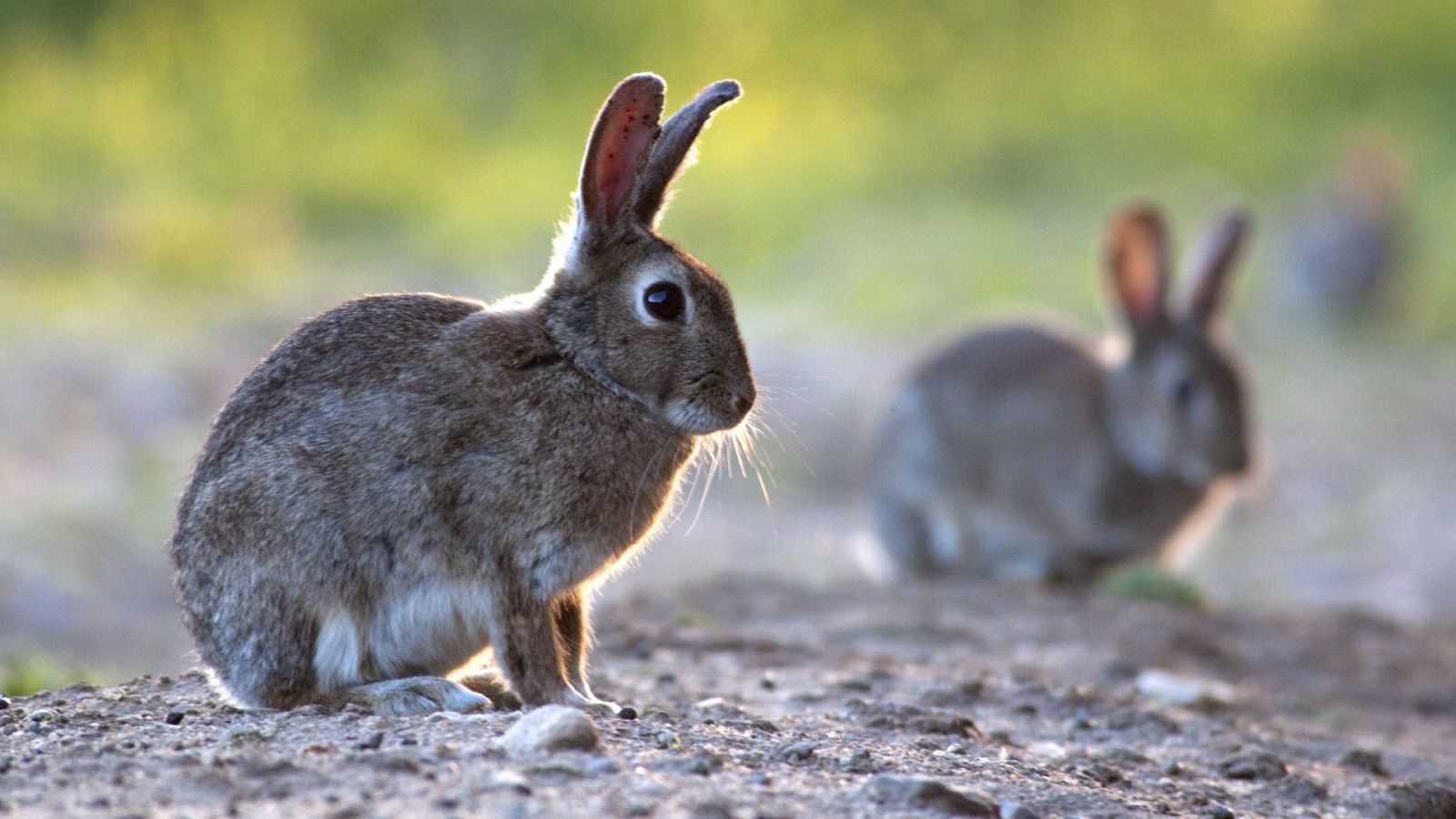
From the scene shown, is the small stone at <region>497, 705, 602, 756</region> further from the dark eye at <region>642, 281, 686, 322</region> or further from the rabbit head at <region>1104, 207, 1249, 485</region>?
the rabbit head at <region>1104, 207, 1249, 485</region>

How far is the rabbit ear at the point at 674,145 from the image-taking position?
4152 mm

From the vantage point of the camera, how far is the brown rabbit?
383cm

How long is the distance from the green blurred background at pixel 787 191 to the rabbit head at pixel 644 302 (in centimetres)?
545

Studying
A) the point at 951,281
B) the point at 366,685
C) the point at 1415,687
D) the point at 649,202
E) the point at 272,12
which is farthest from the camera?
the point at 272,12

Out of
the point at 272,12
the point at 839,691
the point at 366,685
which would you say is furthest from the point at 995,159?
the point at 366,685

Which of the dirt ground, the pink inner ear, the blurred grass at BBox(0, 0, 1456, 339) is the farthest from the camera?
the blurred grass at BBox(0, 0, 1456, 339)

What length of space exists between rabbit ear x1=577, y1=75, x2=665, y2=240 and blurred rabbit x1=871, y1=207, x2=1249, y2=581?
4.74 meters

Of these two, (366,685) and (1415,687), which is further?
(1415,687)

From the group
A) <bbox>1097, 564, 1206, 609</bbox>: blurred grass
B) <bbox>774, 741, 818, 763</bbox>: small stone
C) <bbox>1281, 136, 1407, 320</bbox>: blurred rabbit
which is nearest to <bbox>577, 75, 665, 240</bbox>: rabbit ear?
<bbox>774, 741, 818, 763</bbox>: small stone

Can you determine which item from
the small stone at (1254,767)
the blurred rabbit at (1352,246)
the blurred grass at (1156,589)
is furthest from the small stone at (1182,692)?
the blurred rabbit at (1352,246)

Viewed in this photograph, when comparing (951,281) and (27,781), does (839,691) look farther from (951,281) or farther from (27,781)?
(951,281)

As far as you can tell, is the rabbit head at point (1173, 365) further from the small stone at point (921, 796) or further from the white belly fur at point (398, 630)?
the small stone at point (921, 796)

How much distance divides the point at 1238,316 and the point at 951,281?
2327 millimetres

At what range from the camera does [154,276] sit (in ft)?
41.3
